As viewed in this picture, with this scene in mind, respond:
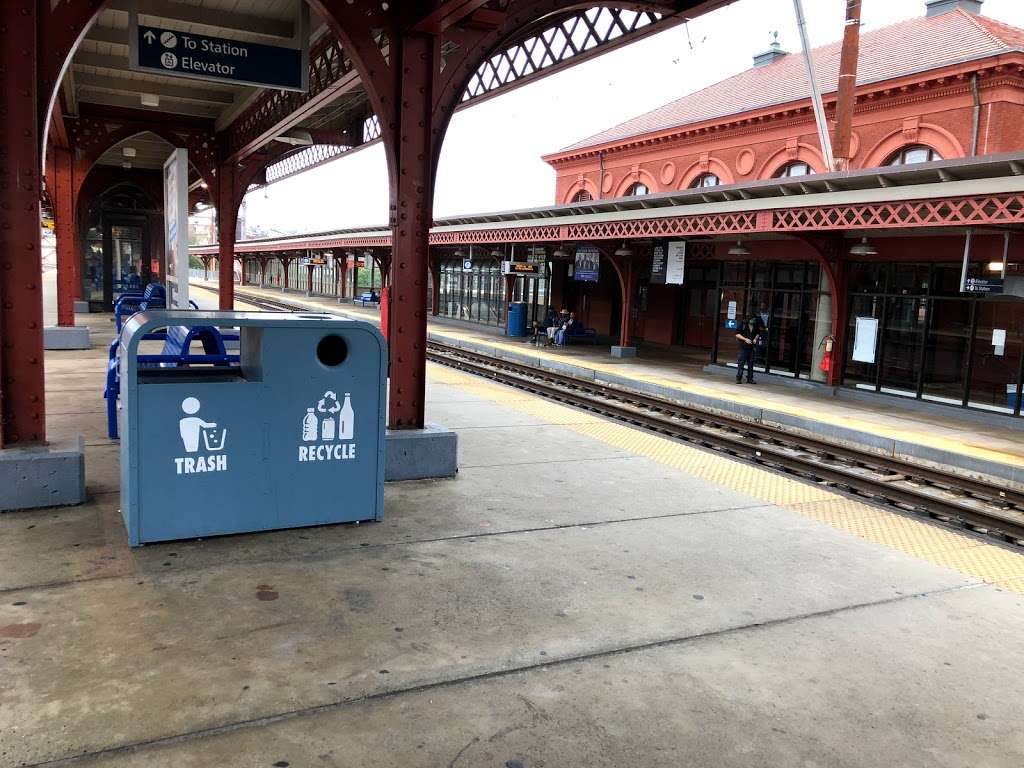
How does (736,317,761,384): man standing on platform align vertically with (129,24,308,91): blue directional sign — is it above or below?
below

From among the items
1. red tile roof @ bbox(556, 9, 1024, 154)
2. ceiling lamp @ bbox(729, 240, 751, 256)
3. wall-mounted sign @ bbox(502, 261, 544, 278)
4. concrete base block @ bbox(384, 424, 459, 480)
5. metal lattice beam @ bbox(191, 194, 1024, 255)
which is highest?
red tile roof @ bbox(556, 9, 1024, 154)

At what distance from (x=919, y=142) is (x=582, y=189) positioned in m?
19.0

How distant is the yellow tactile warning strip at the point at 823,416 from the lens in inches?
448

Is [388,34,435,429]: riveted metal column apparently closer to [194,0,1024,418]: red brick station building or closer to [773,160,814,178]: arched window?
[194,0,1024,418]: red brick station building

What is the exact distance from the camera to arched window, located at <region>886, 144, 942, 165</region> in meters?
24.3

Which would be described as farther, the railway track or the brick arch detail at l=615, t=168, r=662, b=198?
the brick arch detail at l=615, t=168, r=662, b=198

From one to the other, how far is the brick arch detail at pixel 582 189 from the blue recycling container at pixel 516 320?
11813 mm

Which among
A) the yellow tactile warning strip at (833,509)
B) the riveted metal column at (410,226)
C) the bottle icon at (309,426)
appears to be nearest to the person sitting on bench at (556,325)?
the yellow tactile warning strip at (833,509)

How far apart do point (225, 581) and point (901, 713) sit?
368 cm

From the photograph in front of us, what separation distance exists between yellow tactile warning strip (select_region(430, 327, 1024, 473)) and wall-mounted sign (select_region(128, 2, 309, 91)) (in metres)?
9.78

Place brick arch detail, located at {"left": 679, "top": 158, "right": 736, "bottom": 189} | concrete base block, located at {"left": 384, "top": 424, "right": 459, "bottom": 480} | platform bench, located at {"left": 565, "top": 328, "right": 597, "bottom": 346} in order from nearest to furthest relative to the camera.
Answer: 1. concrete base block, located at {"left": 384, "top": 424, "right": 459, "bottom": 480}
2. platform bench, located at {"left": 565, "top": 328, "right": 597, "bottom": 346}
3. brick arch detail, located at {"left": 679, "top": 158, "right": 736, "bottom": 189}

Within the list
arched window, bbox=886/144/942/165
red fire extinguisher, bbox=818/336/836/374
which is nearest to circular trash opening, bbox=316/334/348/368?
red fire extinguisher, bbox=818/336/836/374

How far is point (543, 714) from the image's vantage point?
347cm

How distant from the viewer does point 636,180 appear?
36.8 metres
